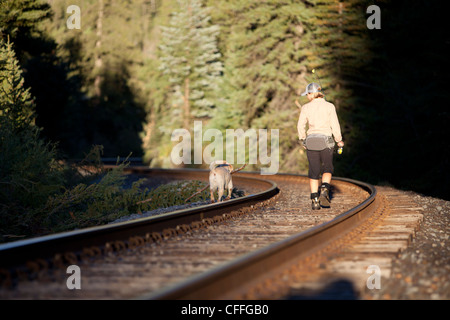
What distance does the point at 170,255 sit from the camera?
538cm

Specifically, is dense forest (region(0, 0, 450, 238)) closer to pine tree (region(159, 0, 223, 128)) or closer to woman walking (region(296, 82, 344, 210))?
pine tree (region(159, 0, 223, 128))

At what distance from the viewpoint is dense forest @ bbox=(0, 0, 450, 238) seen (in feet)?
77.8

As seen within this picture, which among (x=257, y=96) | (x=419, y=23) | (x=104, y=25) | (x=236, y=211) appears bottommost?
(x=236, y=211)

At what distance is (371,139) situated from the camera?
94.6 ft

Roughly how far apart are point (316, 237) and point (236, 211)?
145 inches

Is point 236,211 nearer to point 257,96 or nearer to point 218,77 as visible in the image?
point 257,96

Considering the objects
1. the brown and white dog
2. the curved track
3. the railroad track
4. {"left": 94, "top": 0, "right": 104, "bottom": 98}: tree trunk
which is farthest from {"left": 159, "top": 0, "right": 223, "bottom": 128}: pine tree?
the railroad track

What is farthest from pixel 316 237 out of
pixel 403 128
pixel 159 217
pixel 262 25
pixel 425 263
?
pixel 262 25

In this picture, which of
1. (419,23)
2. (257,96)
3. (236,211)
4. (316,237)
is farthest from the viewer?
(257,96)

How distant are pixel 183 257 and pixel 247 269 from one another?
4.14 ft

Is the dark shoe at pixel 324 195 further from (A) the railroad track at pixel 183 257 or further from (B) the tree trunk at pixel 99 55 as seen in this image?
→ (B) the tree trunk at pixel 99 55

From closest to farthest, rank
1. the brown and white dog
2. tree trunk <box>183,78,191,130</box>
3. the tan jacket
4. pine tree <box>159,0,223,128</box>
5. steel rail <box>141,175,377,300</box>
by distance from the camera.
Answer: steel rail <box>141,175,377,300</box>
the tan jacket
the brown and white dog
pine tree <box>159,0,223,128</box>
tree trunk <box>183,78,191,130</box>

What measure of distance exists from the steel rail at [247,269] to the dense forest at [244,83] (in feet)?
21.3

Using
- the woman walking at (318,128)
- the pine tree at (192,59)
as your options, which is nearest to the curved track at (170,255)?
the woman walking at (318,128)
